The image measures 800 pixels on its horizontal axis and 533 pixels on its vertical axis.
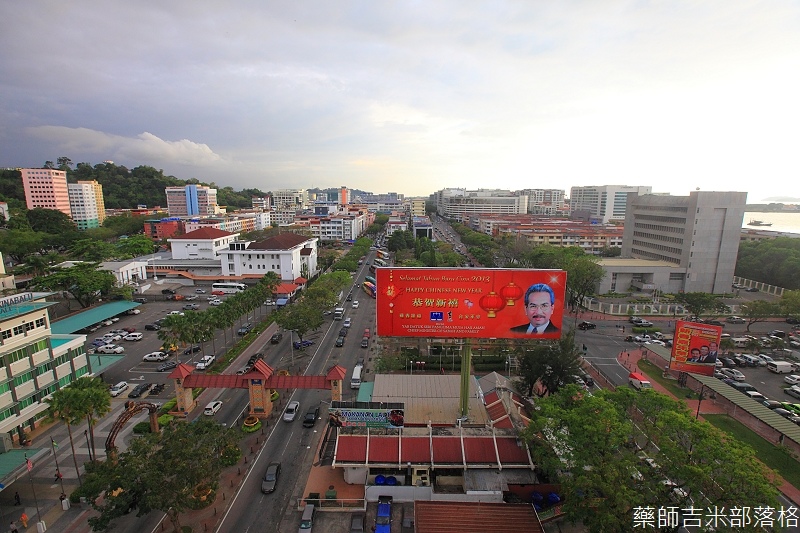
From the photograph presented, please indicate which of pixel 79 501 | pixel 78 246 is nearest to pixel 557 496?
pixel 79 501

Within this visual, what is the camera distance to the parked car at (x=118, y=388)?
120ft

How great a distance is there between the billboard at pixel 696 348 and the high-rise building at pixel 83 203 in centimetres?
17986

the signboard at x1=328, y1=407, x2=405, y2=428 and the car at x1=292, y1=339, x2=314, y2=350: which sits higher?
the signboard at x1=328, y1=407, x2=405, y2=428

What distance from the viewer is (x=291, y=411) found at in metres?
33.3

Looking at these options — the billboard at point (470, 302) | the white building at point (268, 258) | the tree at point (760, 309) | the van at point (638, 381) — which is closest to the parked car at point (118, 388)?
the billboard at point (470, 302)

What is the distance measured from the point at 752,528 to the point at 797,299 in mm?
54474

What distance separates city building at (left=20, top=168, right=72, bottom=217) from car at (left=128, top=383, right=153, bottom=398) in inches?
5643

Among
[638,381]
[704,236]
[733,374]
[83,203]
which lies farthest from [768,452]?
[83,203]

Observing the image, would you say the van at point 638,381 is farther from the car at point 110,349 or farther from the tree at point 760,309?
the car at point 110,349

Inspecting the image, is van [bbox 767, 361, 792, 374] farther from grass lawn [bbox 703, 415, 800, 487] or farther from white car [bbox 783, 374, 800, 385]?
grass lawn [bbox 703, 415, 800, 487]

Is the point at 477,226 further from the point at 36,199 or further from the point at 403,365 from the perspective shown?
the point at 36,199

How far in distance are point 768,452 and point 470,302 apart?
24453 millimetres

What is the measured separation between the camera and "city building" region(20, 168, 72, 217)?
14200cm

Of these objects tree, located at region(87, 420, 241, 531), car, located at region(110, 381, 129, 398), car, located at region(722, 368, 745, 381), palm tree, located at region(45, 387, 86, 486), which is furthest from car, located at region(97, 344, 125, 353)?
car, located at region(722, 368, 745, 381)
